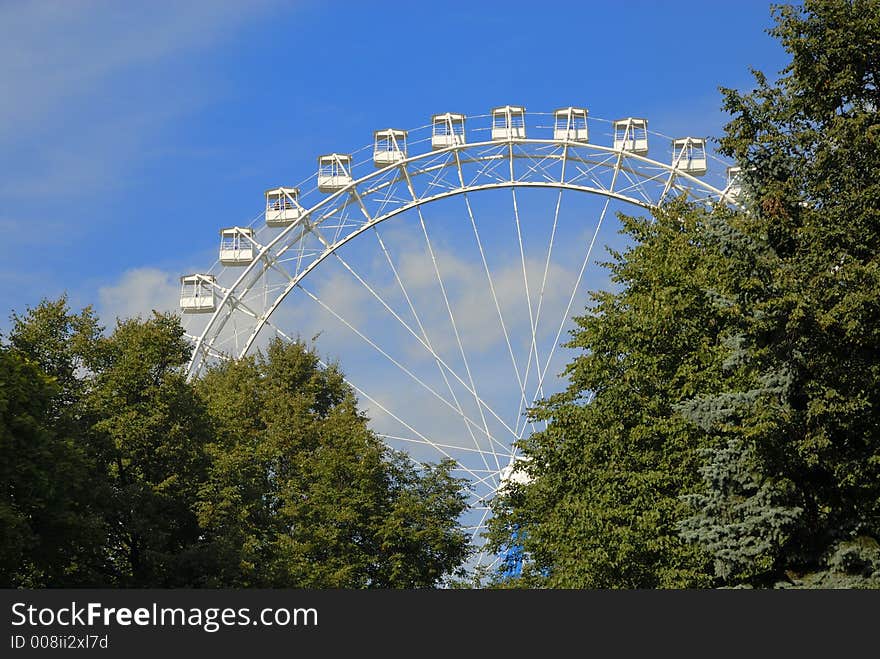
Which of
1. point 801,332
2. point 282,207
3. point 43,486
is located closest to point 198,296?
point 282,207

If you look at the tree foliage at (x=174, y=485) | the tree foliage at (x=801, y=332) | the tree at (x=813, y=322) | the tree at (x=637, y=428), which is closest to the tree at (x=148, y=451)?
the tree foliage at (x=174, y=485)

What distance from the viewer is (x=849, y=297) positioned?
2448 cm

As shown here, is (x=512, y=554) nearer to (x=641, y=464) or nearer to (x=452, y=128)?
(x=641, y=464)

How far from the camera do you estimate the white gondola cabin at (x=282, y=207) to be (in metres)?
63.4

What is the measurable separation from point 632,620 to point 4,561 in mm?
21107

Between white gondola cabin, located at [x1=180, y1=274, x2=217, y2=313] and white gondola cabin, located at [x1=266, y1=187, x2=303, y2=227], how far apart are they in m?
4.28

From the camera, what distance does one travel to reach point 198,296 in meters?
65.1

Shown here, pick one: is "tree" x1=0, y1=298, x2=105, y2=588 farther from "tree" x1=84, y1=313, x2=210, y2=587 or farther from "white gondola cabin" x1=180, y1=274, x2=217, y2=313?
"white gondola cabin" x1=180, y1=274, x2=217, y2=313

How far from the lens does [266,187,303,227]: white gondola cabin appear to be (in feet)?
208

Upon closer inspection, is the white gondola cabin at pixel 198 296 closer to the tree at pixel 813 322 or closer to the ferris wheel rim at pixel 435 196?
the ferris wheel rim at pixel 435 196

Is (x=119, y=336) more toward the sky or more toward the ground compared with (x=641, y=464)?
more toward the sky

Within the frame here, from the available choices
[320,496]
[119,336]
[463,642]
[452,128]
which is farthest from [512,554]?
[463,642]

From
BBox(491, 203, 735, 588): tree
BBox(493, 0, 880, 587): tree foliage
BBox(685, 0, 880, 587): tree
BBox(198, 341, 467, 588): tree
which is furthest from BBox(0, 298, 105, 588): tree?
BBox(685, 0, 880, 587): tree

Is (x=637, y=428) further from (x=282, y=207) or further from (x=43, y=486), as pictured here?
(x=282, y=207)
